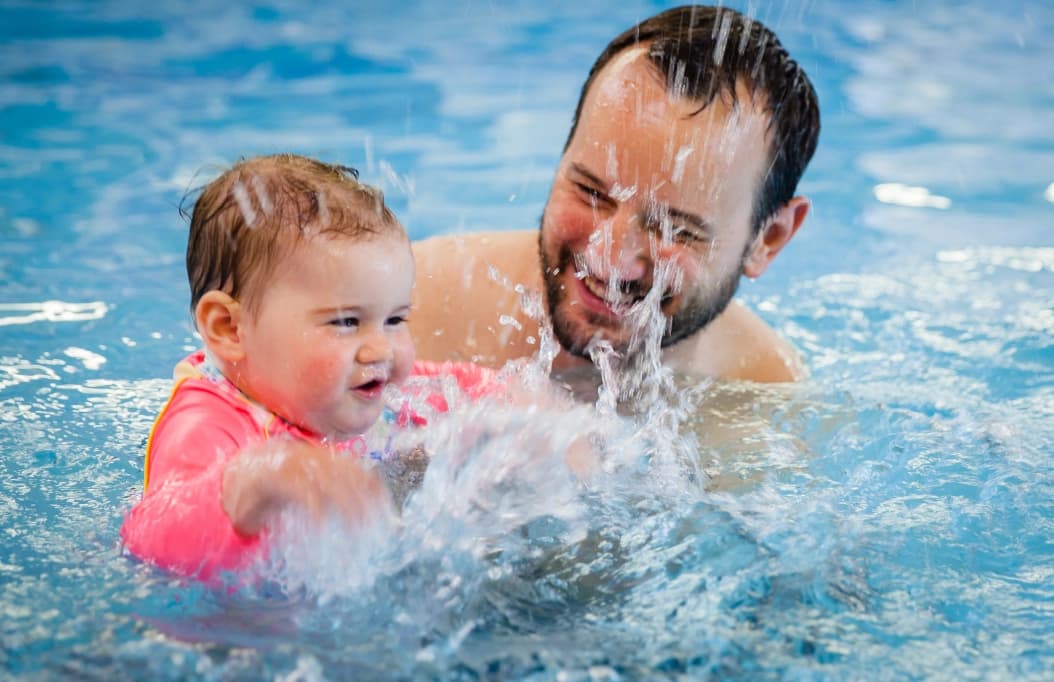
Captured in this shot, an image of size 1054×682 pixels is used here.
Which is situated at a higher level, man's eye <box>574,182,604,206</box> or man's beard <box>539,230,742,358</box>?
man's eye <box>574,182,604,206</box>

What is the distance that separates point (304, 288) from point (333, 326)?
0.08 metres

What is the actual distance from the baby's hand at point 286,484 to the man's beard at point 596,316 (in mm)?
1205

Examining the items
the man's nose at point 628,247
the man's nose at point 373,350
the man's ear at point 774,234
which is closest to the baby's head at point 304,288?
the man's nose at point 373,350

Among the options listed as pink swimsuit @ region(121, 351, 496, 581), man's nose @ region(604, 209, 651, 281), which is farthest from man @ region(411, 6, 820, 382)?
pink swimsuit @ region(121, 351, 496, 581)

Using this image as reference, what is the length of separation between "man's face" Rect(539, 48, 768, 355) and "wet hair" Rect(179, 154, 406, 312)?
2.62ft

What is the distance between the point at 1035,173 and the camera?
5977 mm

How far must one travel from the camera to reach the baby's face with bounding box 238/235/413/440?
6.61 ft

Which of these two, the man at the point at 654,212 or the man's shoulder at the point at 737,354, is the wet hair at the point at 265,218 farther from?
the man's shoulder at the point at 737,354

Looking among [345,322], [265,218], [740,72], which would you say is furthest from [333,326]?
[740,72]

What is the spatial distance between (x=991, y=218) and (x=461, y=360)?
3148mm

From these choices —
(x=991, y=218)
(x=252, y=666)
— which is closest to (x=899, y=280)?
(x=991, y=218)

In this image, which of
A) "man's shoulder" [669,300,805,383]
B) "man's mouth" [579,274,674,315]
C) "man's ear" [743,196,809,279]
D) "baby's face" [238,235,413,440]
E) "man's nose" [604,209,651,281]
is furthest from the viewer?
"man's shoulder" [669,300,805,383]

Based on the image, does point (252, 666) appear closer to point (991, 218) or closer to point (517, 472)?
point (517, 472)

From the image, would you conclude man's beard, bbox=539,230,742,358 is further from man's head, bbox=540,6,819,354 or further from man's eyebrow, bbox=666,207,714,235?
man's eyebrow, bbox=666,207,714,235
